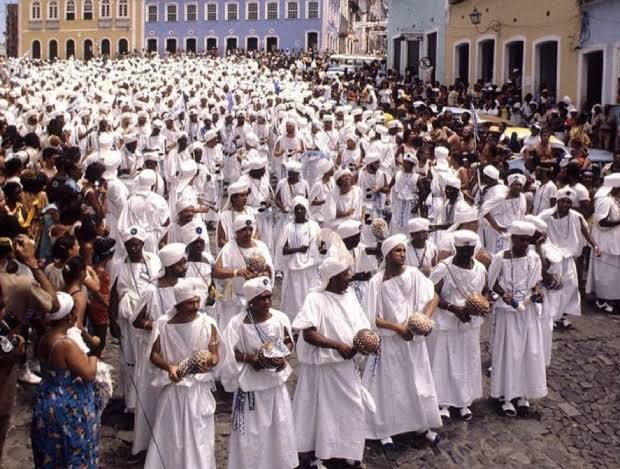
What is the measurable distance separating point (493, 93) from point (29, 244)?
18.6m

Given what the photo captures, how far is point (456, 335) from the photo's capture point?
7.01m

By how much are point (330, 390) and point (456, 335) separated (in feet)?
5.02

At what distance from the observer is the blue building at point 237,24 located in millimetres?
69500

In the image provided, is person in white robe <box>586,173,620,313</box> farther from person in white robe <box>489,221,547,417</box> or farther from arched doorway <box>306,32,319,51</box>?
arched doorway <box>306,32,319,51</box>

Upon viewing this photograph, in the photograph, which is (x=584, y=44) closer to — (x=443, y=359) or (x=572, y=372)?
(x=572, y=372)

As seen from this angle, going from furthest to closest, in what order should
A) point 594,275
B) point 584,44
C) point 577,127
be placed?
point 584,44, point 577,127, point 594,275

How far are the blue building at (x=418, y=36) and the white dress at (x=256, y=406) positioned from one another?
26564 millimetres

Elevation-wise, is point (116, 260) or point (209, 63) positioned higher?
point (209, 63)

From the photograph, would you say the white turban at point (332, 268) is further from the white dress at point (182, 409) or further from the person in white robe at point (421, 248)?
the person in white robe at point (421, 248)

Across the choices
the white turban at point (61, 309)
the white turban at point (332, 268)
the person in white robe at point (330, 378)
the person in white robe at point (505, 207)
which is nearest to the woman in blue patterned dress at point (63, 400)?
the white turban at point (61, 309)

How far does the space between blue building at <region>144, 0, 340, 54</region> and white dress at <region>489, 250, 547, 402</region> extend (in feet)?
210

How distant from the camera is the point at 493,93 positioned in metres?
22.9

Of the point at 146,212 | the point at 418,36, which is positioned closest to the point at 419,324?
the point at 146,212

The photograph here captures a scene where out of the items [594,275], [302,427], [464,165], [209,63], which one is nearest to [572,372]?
[594,275]
